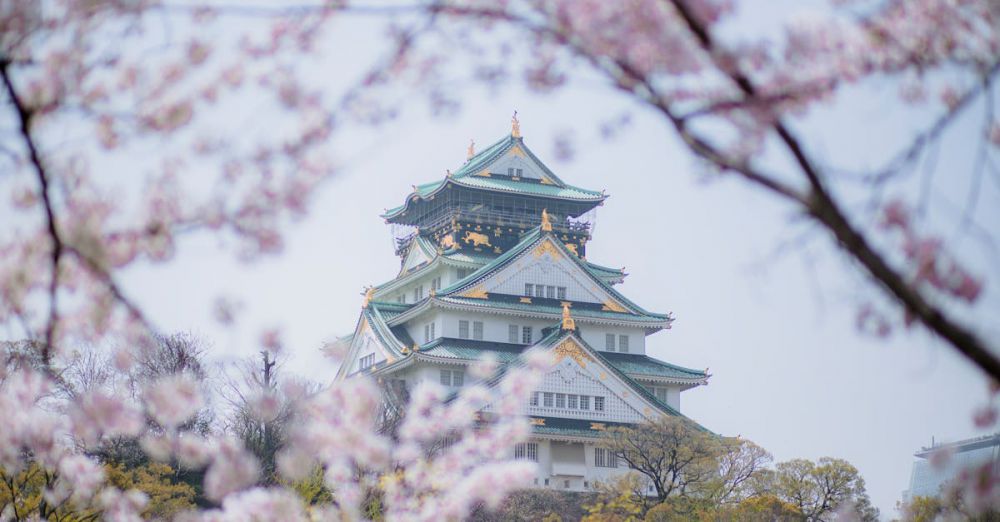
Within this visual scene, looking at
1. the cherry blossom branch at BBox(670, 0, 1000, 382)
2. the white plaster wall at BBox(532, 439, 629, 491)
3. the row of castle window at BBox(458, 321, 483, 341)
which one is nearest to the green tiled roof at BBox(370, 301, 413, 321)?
the row of castle window at BBox(458, 321, 483, 341)

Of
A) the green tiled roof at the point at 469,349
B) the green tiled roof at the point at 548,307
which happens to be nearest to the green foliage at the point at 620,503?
the green tiled roof at the point at 469,349

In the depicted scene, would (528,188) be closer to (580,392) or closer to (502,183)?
(502,183)

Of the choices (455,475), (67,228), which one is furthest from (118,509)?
(67,228)

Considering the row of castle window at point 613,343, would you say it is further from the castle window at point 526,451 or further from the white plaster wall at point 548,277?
the castle window at point 526,451

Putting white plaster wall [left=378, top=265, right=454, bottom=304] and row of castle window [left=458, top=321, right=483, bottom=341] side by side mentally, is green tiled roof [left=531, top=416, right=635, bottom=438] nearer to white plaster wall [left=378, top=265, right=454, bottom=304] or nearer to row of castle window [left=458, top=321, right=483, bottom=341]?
row of castle window [left=458, top=321, right=483, bottom=341]

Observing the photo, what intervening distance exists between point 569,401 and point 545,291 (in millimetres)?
5572

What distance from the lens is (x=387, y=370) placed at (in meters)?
44.8

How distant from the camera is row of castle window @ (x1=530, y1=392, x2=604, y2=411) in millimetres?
43131

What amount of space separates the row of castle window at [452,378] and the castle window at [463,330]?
1471 mm

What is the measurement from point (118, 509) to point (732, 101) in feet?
46.4

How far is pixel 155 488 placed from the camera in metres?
27.3

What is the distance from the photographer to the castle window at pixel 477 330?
152 ft

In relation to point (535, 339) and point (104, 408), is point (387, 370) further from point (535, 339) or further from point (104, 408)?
point (104, 408)

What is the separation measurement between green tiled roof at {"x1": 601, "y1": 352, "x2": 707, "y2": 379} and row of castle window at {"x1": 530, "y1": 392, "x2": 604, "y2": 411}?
299cm
